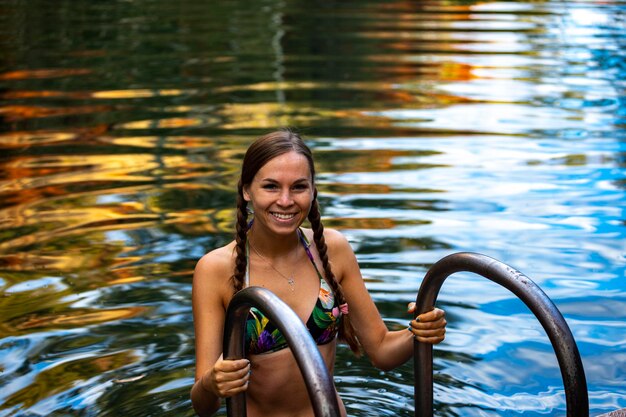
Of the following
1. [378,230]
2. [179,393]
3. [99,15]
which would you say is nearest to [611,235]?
[378,230]

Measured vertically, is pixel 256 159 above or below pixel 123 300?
above

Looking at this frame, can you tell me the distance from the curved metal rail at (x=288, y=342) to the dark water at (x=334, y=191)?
1155mm

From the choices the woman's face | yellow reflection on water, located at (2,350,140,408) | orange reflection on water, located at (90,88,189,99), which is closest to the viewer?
the woman's face

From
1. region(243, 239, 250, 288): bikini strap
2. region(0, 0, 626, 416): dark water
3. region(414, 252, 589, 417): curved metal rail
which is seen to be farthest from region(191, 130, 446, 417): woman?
region(0, 0, 626, 416): dark water

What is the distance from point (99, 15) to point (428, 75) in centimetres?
753

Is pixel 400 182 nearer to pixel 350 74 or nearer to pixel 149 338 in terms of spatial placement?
pixel 149 338

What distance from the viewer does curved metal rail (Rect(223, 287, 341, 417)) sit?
2.18 m

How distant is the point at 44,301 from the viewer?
491cm

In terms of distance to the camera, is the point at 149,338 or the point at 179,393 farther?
the point at 149,338

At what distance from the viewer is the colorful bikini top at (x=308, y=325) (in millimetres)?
3039

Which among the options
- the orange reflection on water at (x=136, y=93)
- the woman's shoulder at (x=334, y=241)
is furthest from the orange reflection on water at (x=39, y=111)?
the woman's shoulder at (x=334, y=241)

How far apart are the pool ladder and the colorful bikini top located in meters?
0.26

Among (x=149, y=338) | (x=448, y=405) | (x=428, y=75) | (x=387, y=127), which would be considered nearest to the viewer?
(x=448, y=405)

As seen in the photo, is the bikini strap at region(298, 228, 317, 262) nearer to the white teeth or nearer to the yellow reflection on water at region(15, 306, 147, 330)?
the white teeth
